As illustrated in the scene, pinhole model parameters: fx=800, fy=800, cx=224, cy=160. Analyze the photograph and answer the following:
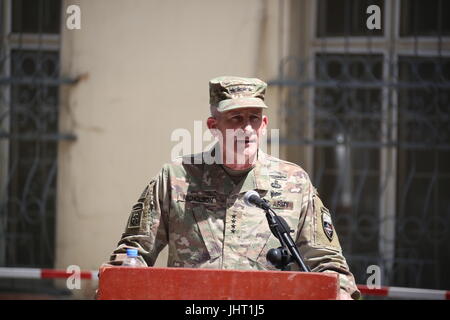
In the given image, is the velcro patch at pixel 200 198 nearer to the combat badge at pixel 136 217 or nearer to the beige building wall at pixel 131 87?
the combat badge at pixel 136 217

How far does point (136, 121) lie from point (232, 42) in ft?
3.19

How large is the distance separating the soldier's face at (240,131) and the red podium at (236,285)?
906 mm

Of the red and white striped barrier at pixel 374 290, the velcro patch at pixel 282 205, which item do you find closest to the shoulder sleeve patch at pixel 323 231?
the velcro patch at pixel 282 205

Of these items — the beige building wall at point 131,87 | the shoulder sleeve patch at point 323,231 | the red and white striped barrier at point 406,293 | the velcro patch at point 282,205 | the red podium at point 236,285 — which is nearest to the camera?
the red podium at point 236,285

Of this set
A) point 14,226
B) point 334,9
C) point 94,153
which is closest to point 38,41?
point 94,153

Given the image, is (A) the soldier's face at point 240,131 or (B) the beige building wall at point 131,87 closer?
(A) the soldier's face at point 240,131

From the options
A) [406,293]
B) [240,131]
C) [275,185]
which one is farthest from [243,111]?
[406,293]

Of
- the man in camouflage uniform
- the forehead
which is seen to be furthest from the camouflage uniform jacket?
the forehead

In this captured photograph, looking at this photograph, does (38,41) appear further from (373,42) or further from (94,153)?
(373,42)

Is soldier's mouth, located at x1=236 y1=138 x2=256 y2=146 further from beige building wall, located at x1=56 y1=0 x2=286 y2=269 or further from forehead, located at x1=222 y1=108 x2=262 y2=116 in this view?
beige building wall, located at x1=56 y1=0 x2=286 y2=269

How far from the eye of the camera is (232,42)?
243 inches

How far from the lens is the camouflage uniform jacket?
3434mm

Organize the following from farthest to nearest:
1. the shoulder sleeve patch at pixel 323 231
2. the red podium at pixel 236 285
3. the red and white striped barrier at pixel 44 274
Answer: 1. the red and white striped barrier at pixel 44 274
2. the shoulder sleeve patch at pixel 323 231
3. the red podium at pixel 236 285

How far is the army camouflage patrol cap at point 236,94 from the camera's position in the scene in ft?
11.2
